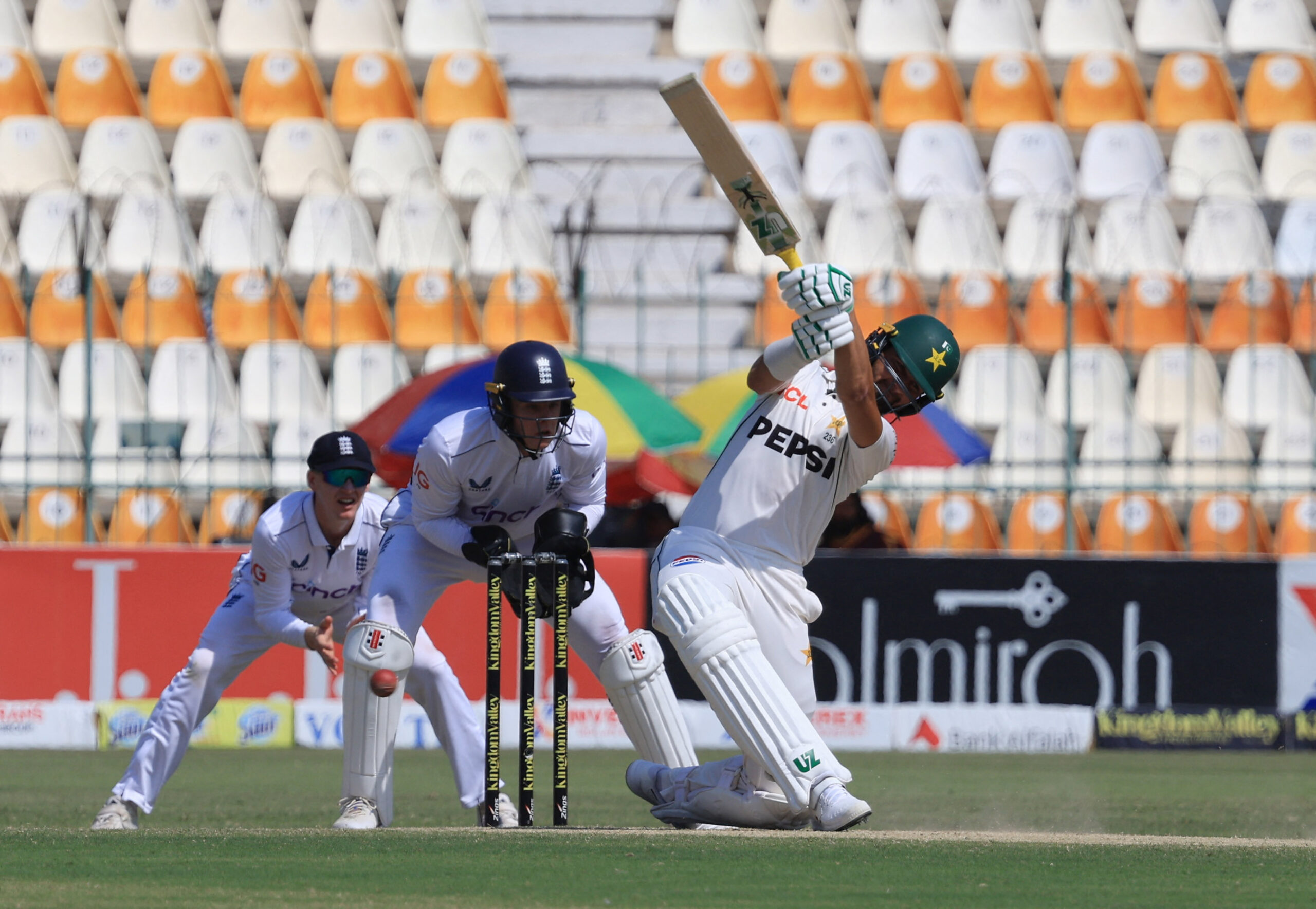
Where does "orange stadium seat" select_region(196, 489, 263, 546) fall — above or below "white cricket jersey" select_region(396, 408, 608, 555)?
below

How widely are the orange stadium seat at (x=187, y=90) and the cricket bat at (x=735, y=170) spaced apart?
41.4 feet

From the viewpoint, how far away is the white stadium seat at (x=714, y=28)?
62.0 feet

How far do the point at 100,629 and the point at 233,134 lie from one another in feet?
21.1

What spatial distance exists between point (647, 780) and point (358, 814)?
3.22ft

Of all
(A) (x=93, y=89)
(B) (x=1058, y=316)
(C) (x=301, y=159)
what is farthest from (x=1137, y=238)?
(A) (x=93, y=89)

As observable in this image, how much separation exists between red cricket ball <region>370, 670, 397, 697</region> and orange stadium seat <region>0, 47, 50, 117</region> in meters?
12.5

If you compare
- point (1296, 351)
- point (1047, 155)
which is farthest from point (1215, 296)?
point (1047, 155)

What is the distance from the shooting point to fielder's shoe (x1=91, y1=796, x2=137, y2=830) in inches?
263

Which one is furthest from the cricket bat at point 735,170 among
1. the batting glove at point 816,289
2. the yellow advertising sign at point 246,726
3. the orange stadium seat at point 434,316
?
the orange stadium seat at point 434,316

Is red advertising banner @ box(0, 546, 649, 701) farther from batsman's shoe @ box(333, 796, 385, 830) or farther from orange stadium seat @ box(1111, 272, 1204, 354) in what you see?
orange stadium seat @ box(1111, 272, 1204, 354)

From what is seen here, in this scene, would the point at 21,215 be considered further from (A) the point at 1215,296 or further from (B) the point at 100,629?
(A) the point at 1215,296

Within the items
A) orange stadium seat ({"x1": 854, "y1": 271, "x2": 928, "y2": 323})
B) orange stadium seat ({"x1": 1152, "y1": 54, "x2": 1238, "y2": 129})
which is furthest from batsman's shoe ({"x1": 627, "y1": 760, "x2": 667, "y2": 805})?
orange stadium seat ({"x1": 1152, "y1": 54, "x2": 1238, "y2": 129})

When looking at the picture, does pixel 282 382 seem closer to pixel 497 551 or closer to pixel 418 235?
pixel 418 235

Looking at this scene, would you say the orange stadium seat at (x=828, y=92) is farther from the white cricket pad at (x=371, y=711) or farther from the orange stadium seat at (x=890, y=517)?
the white cricket pad at (x=371, y=711)
